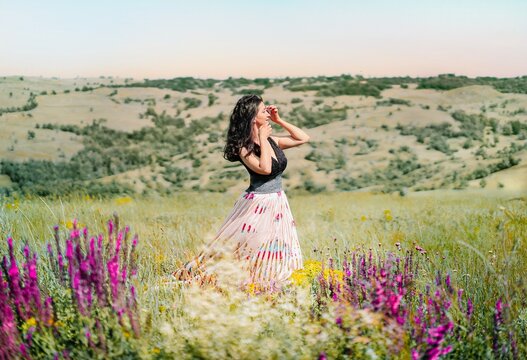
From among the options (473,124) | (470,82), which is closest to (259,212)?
(473,124)

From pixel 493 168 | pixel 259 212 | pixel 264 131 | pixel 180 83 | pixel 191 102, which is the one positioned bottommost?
pixel 493 168

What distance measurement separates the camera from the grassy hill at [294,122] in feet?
60.7

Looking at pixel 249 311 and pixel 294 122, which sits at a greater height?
pixel 249 311

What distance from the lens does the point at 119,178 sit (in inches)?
762

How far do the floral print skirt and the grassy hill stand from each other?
9907mm

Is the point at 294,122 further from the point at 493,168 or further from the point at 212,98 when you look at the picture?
the point at 493,168

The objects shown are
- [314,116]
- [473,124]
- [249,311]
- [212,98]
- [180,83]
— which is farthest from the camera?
[180,83]

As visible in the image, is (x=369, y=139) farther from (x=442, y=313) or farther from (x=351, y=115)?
(x=442, y=313)

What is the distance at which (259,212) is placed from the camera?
19.2 feet

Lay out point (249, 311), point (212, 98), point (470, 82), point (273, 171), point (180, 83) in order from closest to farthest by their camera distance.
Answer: point (249, 311) → point (273, 171) → point (470, 82) → point (212, 98) → point (180, 83)

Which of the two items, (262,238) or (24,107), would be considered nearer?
(262,238)

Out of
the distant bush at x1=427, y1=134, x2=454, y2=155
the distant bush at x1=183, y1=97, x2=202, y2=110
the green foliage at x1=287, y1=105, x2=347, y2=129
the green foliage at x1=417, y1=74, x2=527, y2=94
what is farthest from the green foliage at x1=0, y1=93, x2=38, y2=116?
the green foliage at x1=417, y1=74, x2=527, y2=94

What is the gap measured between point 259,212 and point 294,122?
23441 mm

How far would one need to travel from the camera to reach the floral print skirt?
5805mm
